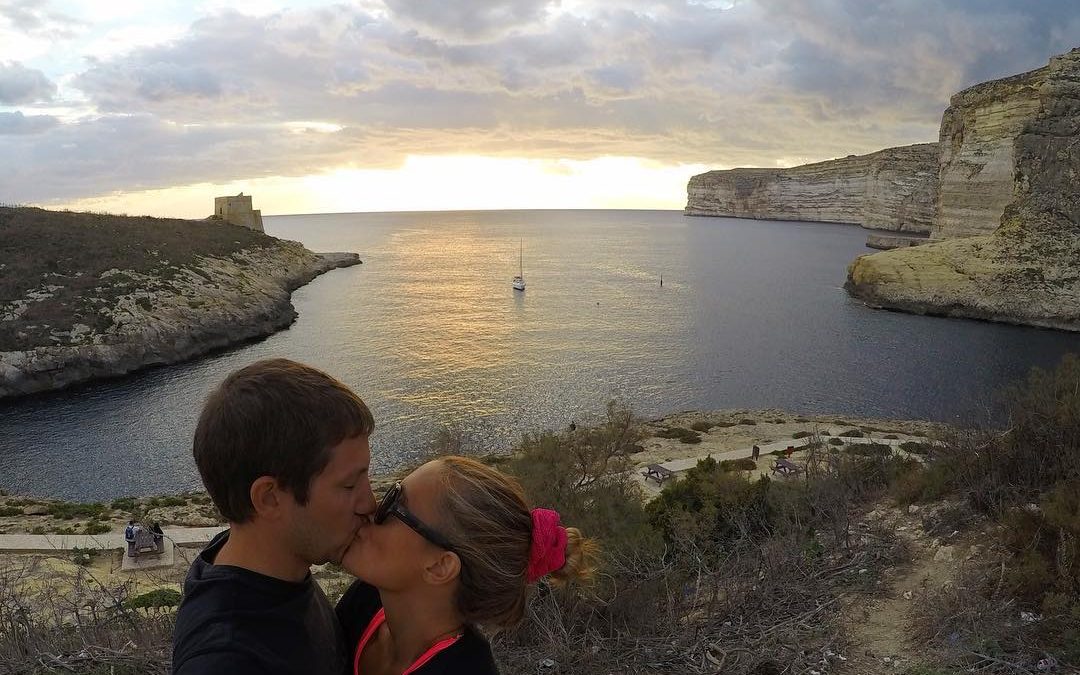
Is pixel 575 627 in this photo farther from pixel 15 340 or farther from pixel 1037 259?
pixel 1037 259

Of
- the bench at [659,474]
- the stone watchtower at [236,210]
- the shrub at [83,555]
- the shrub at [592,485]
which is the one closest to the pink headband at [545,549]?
the shrub at [592,485]

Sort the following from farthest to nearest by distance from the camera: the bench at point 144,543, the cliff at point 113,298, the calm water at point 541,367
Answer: the cliff at point 113,298
the calm water at point 541,367
the bench at point 144,543

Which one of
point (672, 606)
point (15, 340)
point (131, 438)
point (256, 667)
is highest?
point (256, 667)

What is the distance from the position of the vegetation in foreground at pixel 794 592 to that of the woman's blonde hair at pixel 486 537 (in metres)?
4.61

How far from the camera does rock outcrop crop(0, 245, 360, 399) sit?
37.2 meters

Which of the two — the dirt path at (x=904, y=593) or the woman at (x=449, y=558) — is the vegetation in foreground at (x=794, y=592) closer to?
the dirt path at (x=904, y=593)

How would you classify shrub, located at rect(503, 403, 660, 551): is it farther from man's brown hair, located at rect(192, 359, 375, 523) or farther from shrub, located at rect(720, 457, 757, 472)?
man's brown hair, located at rect(192, 359, 375, 523)

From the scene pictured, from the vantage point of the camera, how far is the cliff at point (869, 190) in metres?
119

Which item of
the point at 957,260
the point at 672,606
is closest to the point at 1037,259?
the point at 957,260

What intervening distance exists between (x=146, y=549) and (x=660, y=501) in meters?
12.6

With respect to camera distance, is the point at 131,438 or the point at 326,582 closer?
the point at 326,582

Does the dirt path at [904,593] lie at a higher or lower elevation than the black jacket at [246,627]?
lower

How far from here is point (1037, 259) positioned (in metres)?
50.2

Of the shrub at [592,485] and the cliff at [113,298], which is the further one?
the cliff at [113,298]
